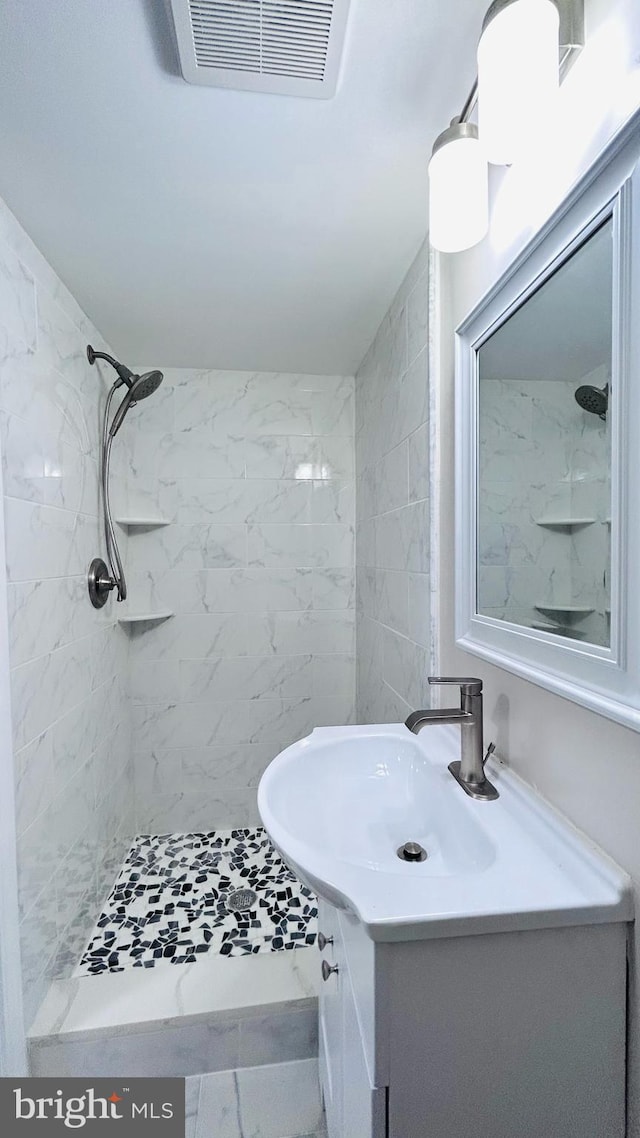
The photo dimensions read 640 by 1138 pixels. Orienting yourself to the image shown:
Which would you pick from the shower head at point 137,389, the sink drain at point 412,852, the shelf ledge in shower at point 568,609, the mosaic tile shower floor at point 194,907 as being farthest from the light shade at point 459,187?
the mosaic tile shower floor at point 194,907

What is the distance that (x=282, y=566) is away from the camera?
226cm

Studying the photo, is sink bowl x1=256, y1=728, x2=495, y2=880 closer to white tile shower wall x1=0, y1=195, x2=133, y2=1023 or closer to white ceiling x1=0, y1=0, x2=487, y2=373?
white tile shower wall x1=0, y1=195, x2=133, y2=1023

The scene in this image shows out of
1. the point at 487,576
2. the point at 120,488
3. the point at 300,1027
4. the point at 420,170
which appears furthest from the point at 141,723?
the point at 420,170

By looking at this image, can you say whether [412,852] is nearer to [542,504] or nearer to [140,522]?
[542,504]

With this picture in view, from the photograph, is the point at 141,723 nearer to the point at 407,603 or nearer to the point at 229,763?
the point at 229,763

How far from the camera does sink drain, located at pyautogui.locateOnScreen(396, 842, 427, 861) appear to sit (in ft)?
2.80

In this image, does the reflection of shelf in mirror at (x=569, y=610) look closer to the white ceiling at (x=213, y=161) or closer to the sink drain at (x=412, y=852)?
the sink drain at (x=412, y=852)

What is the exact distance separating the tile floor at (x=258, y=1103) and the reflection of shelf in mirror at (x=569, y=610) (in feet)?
4.48

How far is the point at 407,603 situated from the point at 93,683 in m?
1.11

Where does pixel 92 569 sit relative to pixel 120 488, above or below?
below

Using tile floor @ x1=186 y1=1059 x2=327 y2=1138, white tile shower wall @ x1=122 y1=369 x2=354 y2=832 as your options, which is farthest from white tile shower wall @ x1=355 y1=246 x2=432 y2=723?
tile floor @ x1=186 y1=1059 x2=327 y2=1138

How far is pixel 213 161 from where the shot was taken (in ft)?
3.39

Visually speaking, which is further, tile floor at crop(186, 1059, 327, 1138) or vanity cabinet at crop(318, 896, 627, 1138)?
tile floor at crop(186, 1059, 327, 1138)

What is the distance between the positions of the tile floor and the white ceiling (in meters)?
2.20
